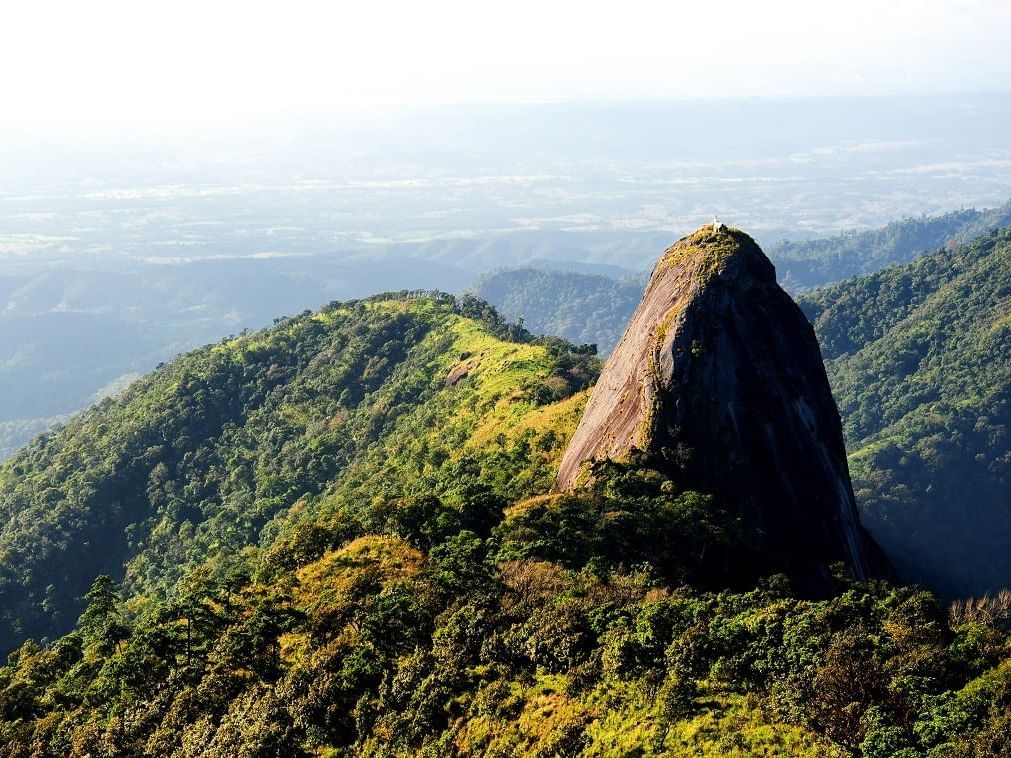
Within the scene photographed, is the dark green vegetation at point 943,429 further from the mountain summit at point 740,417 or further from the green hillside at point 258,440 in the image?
the mountain summit at point 740,417

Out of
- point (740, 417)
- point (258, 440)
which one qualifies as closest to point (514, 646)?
point (740, 417)

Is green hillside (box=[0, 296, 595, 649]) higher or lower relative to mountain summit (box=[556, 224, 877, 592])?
lower

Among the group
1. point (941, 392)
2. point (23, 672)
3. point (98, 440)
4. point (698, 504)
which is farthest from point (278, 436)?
point (941, 392)

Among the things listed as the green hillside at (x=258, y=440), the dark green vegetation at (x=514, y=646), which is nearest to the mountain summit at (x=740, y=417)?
the dark green vegetation at (x=514, y=646)

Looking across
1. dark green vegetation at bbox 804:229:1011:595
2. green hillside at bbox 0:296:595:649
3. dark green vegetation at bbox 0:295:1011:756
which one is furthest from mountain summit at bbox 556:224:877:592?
dark green vegetation at bbox 804:229:1011:595

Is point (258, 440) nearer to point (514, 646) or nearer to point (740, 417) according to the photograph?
point (740, 417)

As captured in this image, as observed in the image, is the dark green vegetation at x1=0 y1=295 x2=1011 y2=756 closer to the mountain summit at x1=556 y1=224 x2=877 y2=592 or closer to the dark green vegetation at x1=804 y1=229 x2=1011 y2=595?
the mountain summit at x1=556 y1=224 x2=877 y2=592

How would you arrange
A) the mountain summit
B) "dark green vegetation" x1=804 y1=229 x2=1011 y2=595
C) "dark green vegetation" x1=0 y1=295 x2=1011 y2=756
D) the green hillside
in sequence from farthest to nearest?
"dark green vegetation" x1=804 y1=229 x2=1011 y2=595 → the green hillside → the mountain summit → "dark green vegetation" x1=0 y1=295 x2=1011 y2=756
